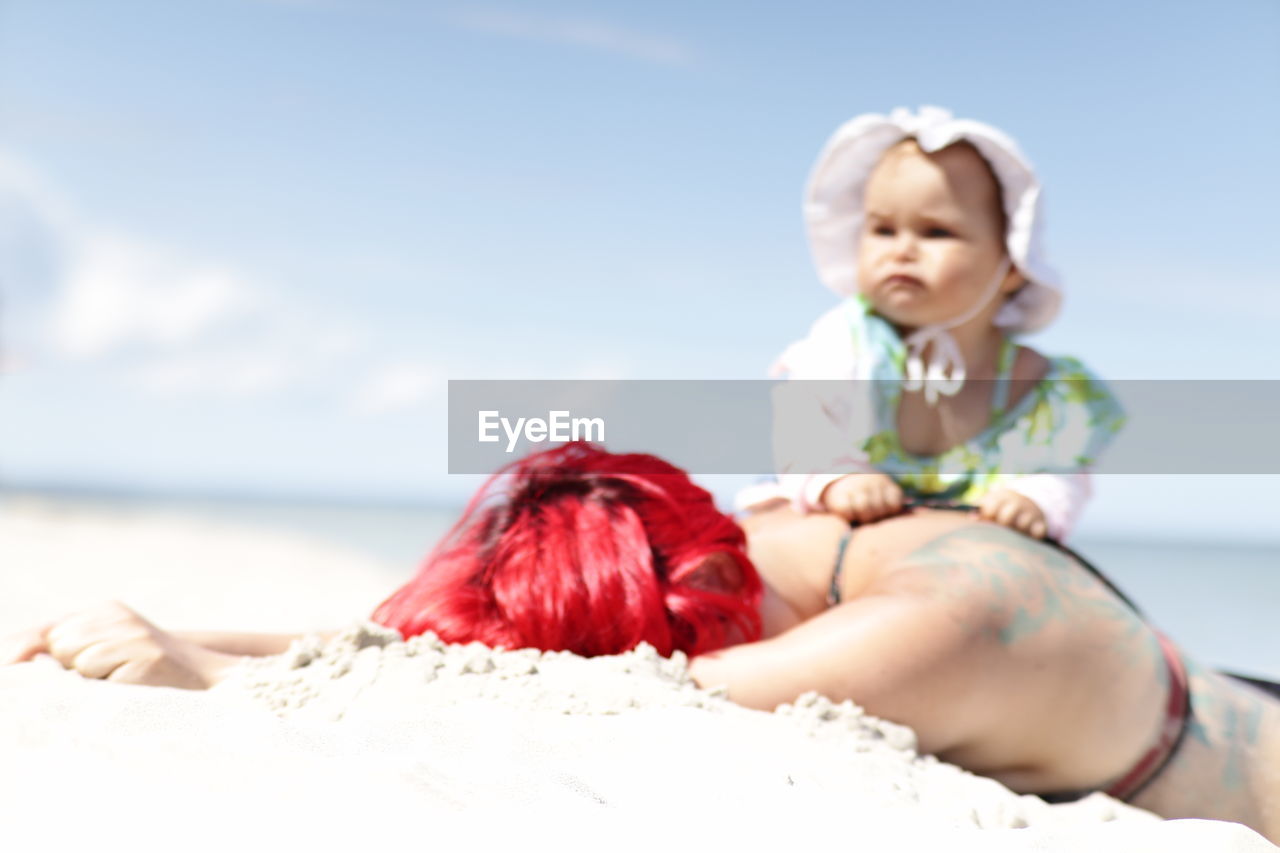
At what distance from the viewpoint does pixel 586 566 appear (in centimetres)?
180

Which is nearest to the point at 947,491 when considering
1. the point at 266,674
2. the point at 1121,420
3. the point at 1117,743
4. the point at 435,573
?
the point at 1121,420

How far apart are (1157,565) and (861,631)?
1091cm

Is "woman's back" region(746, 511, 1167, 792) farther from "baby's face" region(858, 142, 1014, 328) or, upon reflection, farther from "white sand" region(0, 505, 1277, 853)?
"baby's face" region(858, 142, 1014, 328)

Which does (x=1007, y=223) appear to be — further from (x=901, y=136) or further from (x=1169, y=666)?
(x=1169, y=666)

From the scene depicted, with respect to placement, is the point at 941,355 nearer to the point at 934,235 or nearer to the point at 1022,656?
the point at 934,235

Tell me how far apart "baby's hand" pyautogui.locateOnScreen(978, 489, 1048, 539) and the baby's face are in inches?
19.4

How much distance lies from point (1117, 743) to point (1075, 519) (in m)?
0.49

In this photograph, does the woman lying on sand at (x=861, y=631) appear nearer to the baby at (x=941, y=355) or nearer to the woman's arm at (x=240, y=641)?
the woman's arm at (x=240, y=641)

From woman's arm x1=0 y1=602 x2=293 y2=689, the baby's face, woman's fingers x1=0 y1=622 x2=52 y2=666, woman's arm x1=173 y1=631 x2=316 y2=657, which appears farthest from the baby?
woman's fingers x1=0 y1=622 x2=52 y2=666

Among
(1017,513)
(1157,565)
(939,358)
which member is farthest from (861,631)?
(1157,565)

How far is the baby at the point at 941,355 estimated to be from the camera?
2.34 meters

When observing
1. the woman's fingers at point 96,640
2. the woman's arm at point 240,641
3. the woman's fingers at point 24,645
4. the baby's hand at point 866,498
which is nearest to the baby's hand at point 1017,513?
the baby's hand at point 866,498

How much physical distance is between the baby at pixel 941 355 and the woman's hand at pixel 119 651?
4.15 ft

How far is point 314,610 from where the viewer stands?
4449 mm
